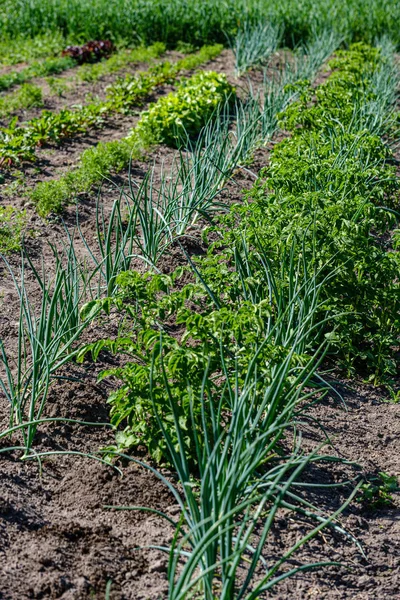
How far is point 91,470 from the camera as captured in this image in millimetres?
2939

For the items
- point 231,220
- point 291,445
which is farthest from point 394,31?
point 291,445

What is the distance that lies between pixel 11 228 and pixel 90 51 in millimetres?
5431

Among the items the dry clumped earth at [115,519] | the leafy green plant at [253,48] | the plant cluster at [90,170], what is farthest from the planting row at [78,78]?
the dry clumped earth at [115,519]

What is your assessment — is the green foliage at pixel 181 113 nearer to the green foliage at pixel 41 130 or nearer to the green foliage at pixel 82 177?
the green foliage at pixel 82 177

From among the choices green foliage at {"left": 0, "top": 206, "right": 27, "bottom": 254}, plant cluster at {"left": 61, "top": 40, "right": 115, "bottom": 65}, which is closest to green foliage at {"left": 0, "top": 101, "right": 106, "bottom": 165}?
green foliage at {"left": 0, "top": 206, "right": 27, "bottom": 254}

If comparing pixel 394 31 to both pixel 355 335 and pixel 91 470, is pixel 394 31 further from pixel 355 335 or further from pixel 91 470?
pixel 91 470

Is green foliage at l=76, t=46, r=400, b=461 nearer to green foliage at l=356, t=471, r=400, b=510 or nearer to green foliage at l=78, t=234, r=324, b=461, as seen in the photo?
green foliage at l=78, t=234, r=324, b=461

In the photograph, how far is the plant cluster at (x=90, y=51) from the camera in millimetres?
9500

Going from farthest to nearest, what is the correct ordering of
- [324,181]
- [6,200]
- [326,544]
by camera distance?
[6,200] → [324,181] → [326,544]

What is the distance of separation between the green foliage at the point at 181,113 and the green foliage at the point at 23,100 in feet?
4.32

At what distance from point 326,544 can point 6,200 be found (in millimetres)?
3521

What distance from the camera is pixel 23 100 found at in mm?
7492

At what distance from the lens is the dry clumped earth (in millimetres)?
2467

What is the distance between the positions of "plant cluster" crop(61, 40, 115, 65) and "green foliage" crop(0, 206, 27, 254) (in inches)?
193
